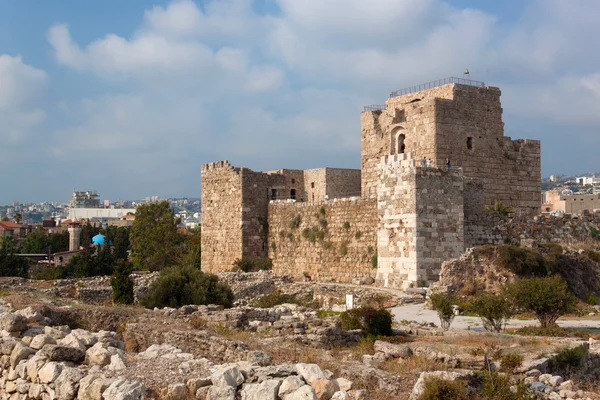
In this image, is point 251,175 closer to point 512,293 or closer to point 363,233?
point 363,233

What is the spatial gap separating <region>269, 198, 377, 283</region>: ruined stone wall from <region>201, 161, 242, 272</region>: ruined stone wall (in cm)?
165

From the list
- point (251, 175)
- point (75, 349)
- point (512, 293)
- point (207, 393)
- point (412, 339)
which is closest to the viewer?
point (207, 393)

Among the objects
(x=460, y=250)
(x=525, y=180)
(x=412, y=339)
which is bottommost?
(x=412, y=339)

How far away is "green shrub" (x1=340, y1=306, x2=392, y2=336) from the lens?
46.7 feet

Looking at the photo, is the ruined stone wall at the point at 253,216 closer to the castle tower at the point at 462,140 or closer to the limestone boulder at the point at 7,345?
the castle tower at the point at 462,140

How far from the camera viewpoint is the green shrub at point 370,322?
46.7 feet

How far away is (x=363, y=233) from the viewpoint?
82.9ft

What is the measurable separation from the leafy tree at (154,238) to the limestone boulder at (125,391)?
35.9 metres

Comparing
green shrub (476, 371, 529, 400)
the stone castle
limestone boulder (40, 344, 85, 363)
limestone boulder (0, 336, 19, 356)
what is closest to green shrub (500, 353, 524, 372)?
green shrub (476, 371, 529, 400)

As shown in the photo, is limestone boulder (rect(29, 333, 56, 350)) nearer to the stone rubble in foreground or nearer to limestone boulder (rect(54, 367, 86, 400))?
the stone rubble in foreground

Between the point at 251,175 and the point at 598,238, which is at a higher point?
the point at 251,175

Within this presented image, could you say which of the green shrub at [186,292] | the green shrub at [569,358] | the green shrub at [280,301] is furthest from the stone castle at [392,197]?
the green shrub at [569,358]

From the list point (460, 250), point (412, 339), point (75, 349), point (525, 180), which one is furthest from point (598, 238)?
point (75, 349)

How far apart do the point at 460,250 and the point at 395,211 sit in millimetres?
2344
